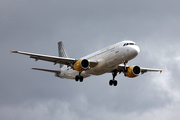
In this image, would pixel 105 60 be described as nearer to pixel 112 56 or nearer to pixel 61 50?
pixel 112 56

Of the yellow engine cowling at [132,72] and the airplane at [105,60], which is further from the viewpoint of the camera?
the yellow engine cowling at [132,72]

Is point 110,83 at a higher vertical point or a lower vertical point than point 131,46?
lower

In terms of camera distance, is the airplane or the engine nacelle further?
the engine nacelle

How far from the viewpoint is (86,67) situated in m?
54.5

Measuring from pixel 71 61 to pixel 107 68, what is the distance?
21.7 feet

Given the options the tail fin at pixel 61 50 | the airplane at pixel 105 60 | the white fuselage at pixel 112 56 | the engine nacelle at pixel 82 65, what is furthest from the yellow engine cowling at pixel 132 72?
the tail fin at pixel 61 50

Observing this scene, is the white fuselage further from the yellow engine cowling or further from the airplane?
the yellow engine cowling

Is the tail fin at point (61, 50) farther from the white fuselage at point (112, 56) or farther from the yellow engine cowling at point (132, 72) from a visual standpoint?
the yellow engine cowling at point (132, 72)

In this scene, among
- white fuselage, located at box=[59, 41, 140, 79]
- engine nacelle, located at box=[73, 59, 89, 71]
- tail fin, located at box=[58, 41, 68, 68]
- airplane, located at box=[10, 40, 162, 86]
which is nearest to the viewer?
white fuselage, located at box=[59, 41, 140, 79]

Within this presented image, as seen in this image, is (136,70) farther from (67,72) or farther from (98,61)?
(67,72)

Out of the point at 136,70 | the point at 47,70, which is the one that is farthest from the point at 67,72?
the point at 136,70

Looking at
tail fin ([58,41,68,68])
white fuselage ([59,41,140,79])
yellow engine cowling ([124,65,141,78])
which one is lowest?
yellow engine cowling ([124,65,141,78])

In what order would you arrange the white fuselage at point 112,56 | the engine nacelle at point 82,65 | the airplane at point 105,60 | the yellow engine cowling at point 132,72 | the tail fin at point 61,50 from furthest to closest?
the tail fin at point 61,50 < the yellow engine cowling at point 132,72 < the engine nacelle at point 82,65 < the airplane at point 105,60 < the white fuselage at point 112,56

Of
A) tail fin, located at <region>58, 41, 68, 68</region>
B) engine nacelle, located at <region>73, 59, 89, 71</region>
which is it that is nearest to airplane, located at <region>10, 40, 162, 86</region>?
engine nacelle, located at <region>73, 59, 89, 71</region>
